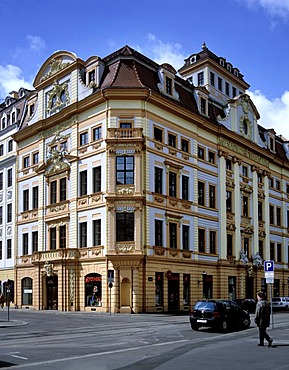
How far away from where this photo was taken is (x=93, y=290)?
44.8 m

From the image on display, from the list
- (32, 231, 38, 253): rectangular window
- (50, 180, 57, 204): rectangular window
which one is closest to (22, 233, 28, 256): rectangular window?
(32, 231, 38, 253): rectangular window

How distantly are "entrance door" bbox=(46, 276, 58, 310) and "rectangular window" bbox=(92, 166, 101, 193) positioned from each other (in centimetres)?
875

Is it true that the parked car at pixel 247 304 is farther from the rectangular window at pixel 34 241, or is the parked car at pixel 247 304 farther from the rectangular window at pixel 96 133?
the rectangular window at pixel 34 241

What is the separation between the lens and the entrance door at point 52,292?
1907 inches

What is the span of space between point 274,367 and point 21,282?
142 feet

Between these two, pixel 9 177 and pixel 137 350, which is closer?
pixel 137 350

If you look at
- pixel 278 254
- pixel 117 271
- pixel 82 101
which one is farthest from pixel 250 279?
pixel 82 101

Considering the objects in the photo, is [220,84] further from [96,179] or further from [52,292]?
[52,292]

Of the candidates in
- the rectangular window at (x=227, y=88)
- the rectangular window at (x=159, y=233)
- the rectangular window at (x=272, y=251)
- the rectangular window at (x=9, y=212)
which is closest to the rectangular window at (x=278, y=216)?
the rectangular window at (x=272, y=251)

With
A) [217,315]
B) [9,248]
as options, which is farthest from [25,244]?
[217,315]

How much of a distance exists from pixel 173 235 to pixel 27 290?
50.8 feet

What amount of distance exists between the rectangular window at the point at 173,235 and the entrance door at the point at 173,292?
2467 millimetres

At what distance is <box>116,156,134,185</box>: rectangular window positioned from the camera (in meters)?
44.4

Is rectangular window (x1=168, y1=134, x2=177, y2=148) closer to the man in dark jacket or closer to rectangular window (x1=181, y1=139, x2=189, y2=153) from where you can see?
rectangular window (x1=181, y1=139, x2=189, y2=153)
